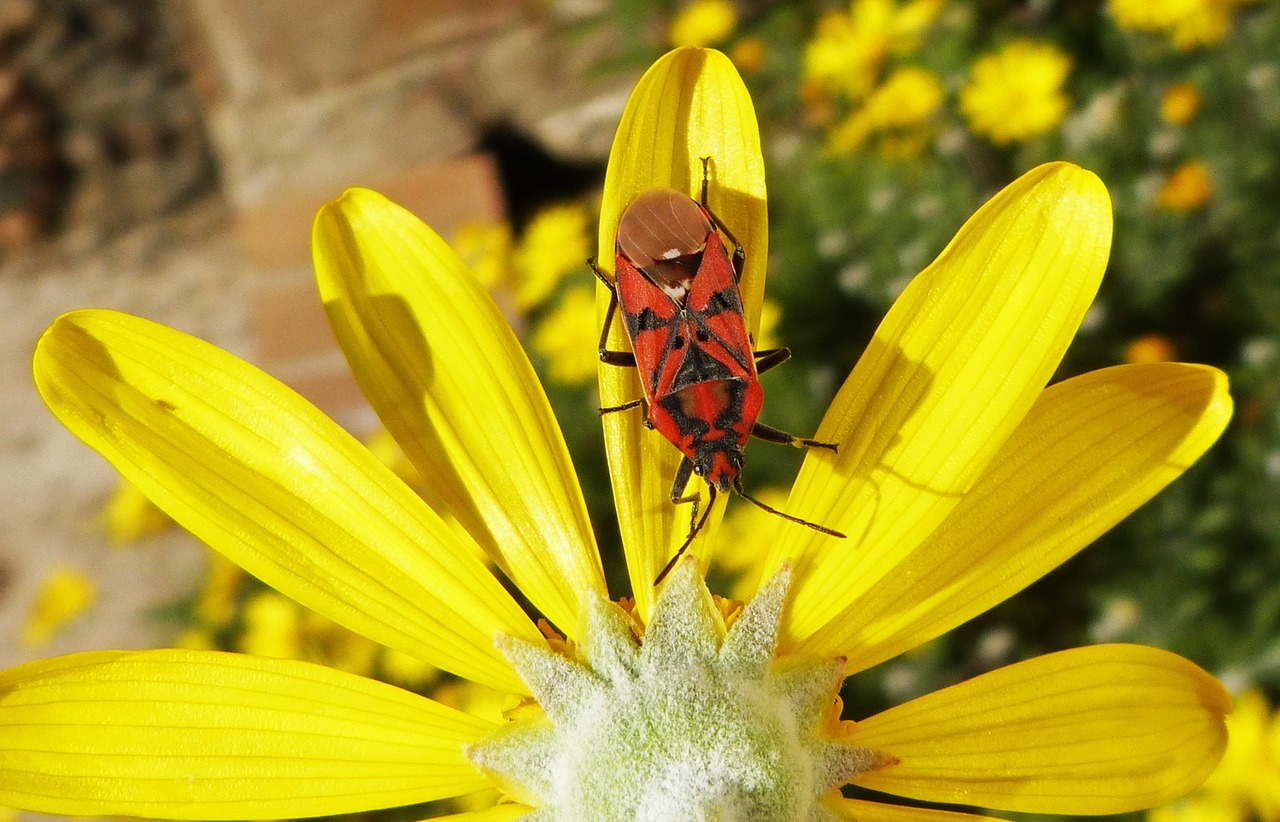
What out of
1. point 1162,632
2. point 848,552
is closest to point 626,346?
point 848,552

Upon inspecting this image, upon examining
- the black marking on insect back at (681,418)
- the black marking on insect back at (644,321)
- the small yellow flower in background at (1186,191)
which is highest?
the small yellow flower in background at (1186,191)

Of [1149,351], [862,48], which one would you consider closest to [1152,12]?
[862,48]

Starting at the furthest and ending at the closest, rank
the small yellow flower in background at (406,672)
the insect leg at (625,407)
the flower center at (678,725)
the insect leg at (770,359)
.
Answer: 1. the small yellow flower in background at (406,672)
2. the insect leg at (770,359)
3. the insect leg at (625,407)
4. the flower center at (678,725)

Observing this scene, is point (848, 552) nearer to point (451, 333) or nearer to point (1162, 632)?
point (451, 333)

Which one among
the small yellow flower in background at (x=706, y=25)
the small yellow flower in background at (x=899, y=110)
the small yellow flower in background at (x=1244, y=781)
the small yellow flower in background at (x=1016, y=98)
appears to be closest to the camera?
the small yellow flower in background at (x=1244, y=781)

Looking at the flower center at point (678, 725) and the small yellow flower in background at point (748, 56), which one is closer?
the flower center at point (678, 725)

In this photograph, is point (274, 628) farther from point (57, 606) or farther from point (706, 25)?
point (706, 25)

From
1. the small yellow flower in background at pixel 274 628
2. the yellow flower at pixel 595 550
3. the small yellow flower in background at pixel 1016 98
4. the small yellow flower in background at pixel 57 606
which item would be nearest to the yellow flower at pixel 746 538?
the small yellow flower in background at pixel 274 628

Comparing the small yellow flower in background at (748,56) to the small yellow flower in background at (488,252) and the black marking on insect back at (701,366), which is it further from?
the black marking on insect back at (701,366)
